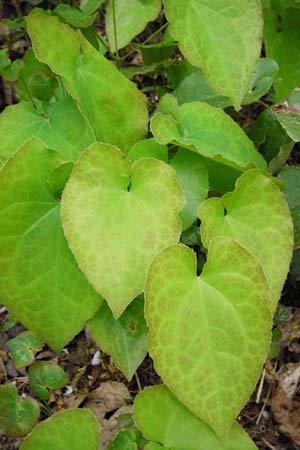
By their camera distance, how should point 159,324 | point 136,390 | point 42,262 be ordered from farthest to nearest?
1. point 136,390
2. point 42,262
3. point 159,324

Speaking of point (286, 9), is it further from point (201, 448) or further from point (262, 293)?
point (201, 448)

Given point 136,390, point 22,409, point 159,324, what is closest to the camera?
point 159,324

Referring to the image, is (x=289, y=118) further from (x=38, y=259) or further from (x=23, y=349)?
(x=23, y=349)

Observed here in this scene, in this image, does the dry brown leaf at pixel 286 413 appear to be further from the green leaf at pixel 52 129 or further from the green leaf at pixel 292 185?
the green leaf at pixel 52 129

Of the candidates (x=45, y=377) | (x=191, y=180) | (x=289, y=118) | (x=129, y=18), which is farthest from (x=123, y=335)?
(x=129, y=18)

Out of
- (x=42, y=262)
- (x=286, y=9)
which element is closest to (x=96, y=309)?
(x=42, y=262)

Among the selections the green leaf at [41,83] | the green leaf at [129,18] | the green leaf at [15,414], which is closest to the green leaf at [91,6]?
the green leaf at [129,18]

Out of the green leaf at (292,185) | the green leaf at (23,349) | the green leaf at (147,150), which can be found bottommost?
the green leaf at (23,349)
